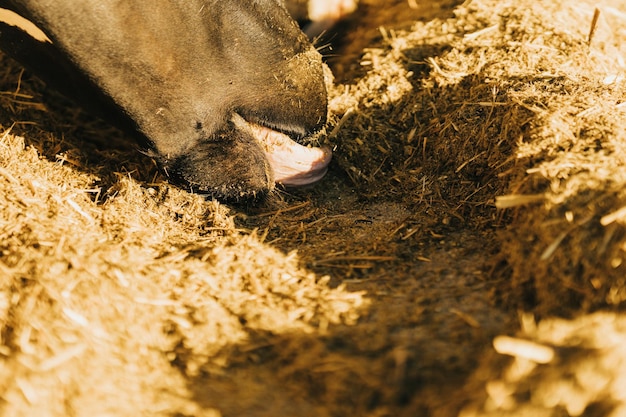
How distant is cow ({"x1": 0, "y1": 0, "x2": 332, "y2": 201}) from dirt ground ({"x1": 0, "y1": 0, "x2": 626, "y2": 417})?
0.63 feet

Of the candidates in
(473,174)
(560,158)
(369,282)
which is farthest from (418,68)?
(369,282)

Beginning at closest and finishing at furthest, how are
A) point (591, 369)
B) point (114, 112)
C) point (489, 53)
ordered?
point (591, 369), point (114, 112), point (489, 53)

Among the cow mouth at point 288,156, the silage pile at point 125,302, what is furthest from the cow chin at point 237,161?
the silage pile at point 125,302

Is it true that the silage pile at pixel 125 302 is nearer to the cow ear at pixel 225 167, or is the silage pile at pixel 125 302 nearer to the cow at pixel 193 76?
the cow ear at pixel 225 167

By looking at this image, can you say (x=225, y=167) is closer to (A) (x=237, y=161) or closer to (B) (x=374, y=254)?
(A) (x=237, y=161)

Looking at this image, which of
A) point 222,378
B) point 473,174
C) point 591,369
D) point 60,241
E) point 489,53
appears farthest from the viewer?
point 489,53

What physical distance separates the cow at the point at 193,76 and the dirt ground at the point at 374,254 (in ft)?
0.63

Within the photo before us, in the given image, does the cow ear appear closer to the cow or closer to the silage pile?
the cow

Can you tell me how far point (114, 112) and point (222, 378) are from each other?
97cm

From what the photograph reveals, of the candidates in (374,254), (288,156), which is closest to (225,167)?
(288,156)

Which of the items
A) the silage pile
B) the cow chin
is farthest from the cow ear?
the silage pile

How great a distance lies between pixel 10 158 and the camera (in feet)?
7.00

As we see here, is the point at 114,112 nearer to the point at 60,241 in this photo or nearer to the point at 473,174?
the point at 60,241

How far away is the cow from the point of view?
171 cm
